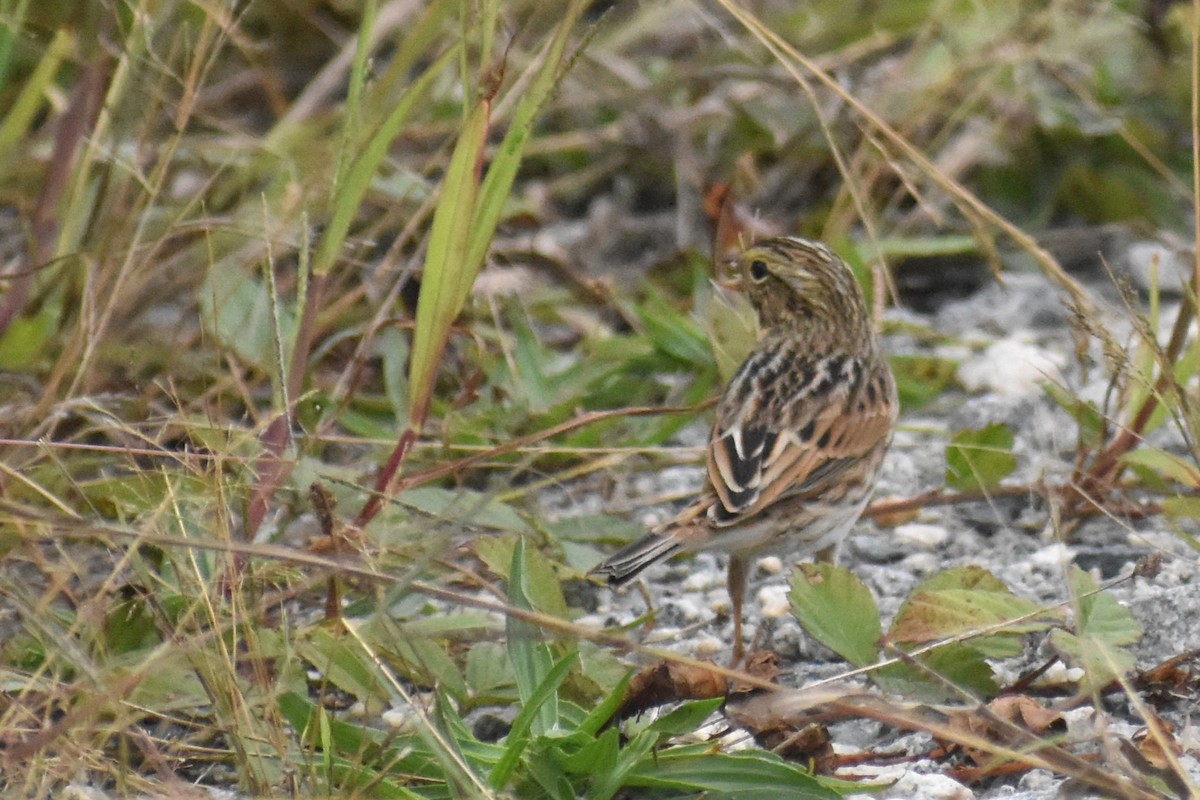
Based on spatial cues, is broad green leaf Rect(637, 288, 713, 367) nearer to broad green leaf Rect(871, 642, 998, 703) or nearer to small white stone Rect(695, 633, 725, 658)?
small white stone Rect(695, 633, 725, 658)

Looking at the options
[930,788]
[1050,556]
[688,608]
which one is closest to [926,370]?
[1050,556]

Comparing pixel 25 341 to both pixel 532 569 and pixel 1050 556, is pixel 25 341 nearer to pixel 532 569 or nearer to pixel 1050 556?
pixel 532 569

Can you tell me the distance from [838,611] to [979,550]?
1006 mm

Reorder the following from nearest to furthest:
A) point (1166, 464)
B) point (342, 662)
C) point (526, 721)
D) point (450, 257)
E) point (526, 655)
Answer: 1. point (526, 721)
2. point (526, 655)
3. point (342, 662)
4. point (450, 257)
5. point (1166, 464)

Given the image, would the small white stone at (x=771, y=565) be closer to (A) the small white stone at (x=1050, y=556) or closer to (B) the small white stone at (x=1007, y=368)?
(A) the small white stone at (x=1050, y=556)

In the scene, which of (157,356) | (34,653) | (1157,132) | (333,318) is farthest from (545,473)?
(1157,132)

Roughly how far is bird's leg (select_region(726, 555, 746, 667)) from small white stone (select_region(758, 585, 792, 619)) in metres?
0.12

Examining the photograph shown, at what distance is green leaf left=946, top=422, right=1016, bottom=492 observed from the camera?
14.7 ft

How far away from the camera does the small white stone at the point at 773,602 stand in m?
4.22

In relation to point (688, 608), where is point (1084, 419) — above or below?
above

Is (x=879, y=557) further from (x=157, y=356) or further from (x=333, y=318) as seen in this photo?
(x=157, y=356)

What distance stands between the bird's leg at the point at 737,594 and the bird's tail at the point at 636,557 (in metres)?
0.22

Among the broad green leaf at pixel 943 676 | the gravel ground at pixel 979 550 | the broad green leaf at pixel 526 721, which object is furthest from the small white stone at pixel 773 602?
the broad green leaf at pixel 526 721

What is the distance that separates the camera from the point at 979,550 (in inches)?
174
